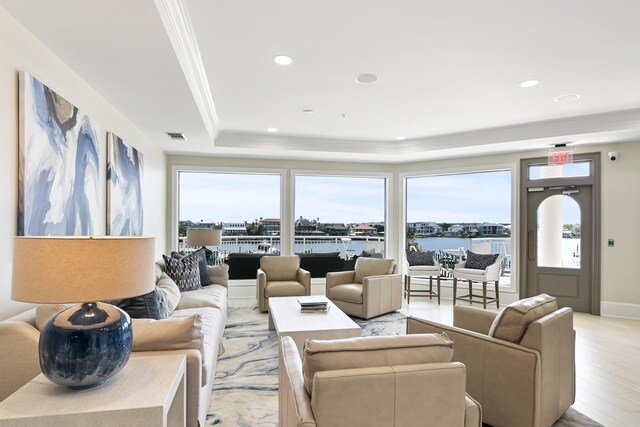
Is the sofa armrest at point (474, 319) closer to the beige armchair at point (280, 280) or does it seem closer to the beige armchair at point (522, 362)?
the beige armchair at point (522, 362)

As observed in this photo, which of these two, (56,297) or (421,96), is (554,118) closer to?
(421,96)

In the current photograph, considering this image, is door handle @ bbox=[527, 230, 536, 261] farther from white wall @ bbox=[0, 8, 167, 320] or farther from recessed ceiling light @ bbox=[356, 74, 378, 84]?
white wall @ bbox=[0, 8, 167, 320]

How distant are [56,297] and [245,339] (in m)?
2.94

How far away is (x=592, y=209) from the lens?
543 centimetres

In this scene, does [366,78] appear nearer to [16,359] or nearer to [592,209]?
[16,359]

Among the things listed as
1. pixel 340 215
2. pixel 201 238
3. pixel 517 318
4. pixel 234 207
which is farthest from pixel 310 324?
pixel 340 215

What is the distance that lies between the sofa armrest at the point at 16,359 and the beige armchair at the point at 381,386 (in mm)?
1243

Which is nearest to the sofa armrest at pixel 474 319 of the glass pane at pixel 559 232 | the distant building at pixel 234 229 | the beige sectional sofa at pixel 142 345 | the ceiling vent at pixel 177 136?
the beige sectional sofa at pixel 142 345

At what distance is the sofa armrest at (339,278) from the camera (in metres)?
5.38

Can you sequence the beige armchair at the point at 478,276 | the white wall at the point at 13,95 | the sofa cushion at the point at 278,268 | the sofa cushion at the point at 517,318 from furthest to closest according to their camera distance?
the beige armchair at the point at 478,276 → the sofa cushion at the point at 278,268 → the sofa cushion at the point at 517,318 → the white wall at the point at 13,95

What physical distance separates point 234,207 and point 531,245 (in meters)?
5.03

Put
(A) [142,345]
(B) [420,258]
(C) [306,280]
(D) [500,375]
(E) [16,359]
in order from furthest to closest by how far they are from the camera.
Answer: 1. (B) [420,258]
2. (C) [306,280]
3. (D) [500,375]
4. (A) [142,345]
5. (E) [16,359]

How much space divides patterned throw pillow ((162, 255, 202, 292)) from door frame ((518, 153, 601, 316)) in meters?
4.99

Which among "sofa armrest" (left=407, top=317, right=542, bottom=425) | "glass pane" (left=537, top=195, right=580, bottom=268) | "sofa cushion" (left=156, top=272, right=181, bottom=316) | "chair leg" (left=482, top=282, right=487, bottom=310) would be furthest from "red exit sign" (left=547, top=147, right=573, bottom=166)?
"sofa cushion" (left=156, top=272, right=181, bottom=316)
